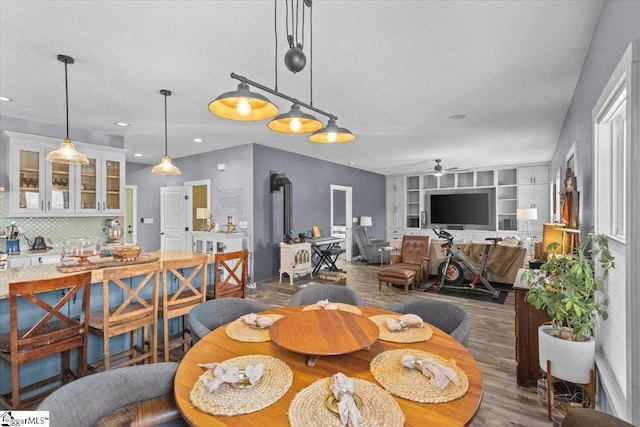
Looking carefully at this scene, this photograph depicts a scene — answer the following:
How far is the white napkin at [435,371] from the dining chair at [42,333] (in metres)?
1.99

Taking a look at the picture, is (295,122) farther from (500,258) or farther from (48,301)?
(500,258)

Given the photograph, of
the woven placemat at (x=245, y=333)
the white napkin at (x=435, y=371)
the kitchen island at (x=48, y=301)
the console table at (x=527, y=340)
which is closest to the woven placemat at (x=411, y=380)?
the white napkin at (x=435, y=371)

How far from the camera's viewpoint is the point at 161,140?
554cm

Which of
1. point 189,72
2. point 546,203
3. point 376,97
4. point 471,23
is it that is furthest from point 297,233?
point 546,203

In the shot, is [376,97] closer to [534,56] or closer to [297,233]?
[534,56]

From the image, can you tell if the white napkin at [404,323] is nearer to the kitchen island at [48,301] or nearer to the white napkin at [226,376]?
the white napkin at [226,376]

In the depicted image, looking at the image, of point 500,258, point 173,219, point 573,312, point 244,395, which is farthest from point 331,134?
point 173,219

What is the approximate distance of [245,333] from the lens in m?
1.61

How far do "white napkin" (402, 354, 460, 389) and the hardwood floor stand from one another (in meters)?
0.21

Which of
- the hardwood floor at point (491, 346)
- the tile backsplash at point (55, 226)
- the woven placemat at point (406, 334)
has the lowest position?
the hardwood floor at point (491, 346)

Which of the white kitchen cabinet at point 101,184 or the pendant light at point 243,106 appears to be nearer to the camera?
the pendant light at point 243,106

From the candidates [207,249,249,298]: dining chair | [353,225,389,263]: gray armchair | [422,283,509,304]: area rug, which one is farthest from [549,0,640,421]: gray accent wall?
[353,225,389,263]: gray armchair

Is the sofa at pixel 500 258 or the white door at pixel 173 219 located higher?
the white door at pixel 173 219

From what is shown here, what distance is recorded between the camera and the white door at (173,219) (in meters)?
7.18
